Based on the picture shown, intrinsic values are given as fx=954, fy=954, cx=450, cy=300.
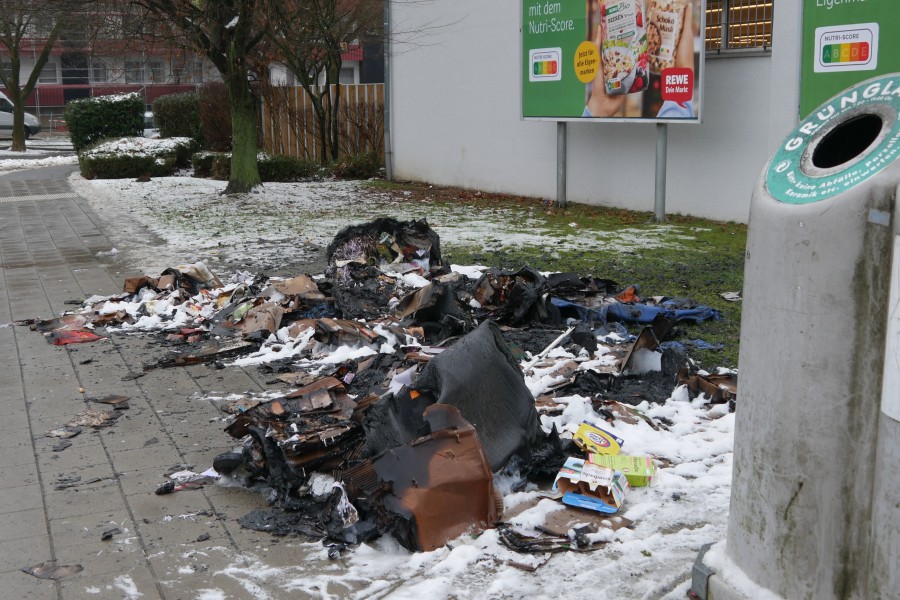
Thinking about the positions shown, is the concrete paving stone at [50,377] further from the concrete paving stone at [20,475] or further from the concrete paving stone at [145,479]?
the concrete paving stone at [145,479]

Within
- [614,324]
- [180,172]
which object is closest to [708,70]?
[614,324]

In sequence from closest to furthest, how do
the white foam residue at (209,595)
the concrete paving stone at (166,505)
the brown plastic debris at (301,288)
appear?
the white foam residue at (209,595) < the concrete paving stone at (166,505) < the brown plastic debris at (301,288)

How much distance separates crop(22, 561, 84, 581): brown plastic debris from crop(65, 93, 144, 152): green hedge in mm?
22602

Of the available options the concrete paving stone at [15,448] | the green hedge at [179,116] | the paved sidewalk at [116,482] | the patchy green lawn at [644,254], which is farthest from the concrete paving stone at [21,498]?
the green hedge at [179,116]

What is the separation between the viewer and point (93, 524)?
4176 mm

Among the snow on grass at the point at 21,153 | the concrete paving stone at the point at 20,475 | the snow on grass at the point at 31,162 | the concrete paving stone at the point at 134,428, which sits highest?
the snow on grass at the point at 21,153

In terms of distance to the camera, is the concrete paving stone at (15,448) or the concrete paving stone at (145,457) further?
the concrete paving stone at (15,448)

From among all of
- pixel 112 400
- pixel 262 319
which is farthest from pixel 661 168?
pixel 112 400

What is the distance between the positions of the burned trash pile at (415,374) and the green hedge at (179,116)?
1802cm

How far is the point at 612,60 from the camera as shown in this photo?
13.0 m

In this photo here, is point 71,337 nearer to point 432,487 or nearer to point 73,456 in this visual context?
point 73,456

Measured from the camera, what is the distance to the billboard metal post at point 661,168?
12.6m

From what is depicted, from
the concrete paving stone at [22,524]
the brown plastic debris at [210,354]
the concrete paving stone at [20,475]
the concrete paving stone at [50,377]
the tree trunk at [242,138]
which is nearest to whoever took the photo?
the concrete paving stone at [22,524]

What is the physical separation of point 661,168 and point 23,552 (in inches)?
406
